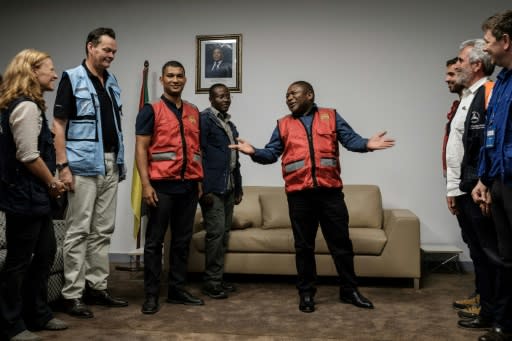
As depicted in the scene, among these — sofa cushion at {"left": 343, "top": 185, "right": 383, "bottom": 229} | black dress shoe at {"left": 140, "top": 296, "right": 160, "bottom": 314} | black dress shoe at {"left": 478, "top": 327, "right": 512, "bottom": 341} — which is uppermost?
sofa cushion at {"left": 343, "top": 185, "right": 383, "bottom": 229}

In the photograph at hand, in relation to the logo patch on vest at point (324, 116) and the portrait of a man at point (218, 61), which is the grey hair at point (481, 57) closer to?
the logo patch on vest at point (324, 116)

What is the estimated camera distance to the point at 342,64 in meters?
4.69

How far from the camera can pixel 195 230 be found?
4156 mm

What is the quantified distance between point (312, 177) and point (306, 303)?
0.76 m

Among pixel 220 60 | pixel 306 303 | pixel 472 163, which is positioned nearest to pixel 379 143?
pixel 472 163

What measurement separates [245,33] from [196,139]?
1937 millimetres

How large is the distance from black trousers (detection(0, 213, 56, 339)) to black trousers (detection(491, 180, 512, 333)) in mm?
2033

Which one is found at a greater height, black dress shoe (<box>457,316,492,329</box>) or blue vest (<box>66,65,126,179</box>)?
blue vest (<box>66,65,126,179</box>)

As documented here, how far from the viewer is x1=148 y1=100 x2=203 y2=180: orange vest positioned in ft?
9.97

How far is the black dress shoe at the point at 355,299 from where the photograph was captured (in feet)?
10.4

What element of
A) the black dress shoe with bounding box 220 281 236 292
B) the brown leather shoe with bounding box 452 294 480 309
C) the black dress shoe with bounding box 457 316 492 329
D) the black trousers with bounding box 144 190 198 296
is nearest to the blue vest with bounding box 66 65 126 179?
the black trousers with bounding box 144 190 198 296

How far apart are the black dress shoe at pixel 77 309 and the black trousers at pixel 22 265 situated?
0.39 meters

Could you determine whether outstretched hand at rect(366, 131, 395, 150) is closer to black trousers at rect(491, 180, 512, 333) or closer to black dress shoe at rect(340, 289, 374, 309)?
black trousers at rect(491, 180, 512, 333)

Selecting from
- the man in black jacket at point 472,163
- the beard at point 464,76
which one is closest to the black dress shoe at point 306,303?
the man in black jacket at point 472,163
